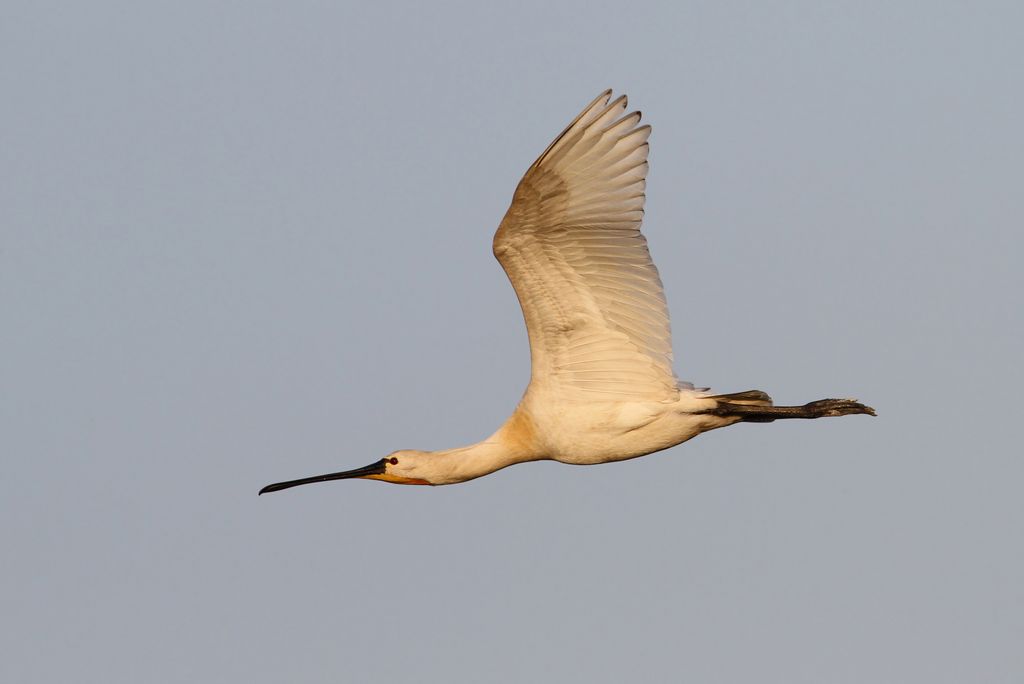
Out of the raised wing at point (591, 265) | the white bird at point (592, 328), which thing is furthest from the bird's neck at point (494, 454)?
the raised wing at point (591, 265)

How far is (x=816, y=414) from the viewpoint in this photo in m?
15.3

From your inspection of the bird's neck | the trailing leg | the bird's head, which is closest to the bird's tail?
the trailing leg

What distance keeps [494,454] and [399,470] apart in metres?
1.15

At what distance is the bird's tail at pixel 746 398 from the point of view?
14758mm

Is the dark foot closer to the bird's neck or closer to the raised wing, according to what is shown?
the raised wing

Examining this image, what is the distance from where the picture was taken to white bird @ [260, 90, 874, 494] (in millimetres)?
13766

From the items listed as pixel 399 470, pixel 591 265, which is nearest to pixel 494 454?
pixel 399 470

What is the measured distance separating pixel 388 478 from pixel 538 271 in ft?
11.0

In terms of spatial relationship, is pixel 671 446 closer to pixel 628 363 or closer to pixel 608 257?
pixel 628 363

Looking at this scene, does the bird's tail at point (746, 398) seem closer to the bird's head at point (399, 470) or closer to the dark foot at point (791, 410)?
the dark foot at point (791, 410)

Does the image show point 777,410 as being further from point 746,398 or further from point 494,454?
point 494,454

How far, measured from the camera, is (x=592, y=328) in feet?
48.2

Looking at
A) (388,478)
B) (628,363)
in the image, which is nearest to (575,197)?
(628,363)

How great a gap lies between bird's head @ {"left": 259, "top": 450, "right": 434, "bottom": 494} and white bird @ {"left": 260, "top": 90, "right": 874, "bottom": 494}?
22mm
